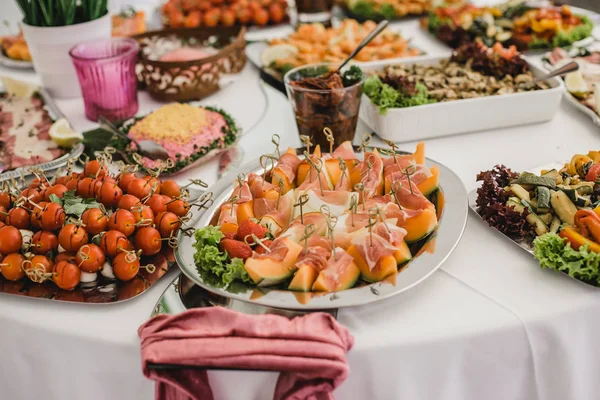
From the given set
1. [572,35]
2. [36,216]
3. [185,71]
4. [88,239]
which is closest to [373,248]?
[88,239]

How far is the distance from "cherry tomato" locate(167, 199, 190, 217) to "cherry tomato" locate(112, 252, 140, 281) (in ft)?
0.58

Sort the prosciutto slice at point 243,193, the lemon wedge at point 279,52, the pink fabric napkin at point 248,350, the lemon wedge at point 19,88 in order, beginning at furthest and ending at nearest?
1. the lemon wedge at point 279,52
2. the lemon wedge at point 19,88
3. the prosciutto slice at point 243,193
4. the pink fabric napkin at point 248,350

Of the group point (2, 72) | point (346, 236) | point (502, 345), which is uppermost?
point (346, 236)

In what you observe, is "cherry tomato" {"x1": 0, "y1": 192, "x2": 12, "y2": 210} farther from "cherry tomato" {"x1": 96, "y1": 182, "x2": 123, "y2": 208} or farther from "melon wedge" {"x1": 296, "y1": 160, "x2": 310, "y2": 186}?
"melon wedge" {"x1": 296, "y1": 160, "x2": 310, "y2": 186}

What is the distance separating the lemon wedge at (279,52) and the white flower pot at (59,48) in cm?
63

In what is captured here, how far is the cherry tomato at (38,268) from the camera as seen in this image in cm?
112

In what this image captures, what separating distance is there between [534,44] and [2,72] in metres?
2.36

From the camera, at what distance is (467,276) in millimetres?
1163

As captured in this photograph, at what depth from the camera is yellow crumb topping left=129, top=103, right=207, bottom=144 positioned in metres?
Answer: 1.71

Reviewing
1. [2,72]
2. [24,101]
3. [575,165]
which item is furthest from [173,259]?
[2,72]

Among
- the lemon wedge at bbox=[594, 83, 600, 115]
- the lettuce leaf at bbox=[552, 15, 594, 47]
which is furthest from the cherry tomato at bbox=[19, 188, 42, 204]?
the lettuce leaf at bbox=[552, 15, 594, 47]

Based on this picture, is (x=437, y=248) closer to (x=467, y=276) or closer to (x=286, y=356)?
(x=467, y=276)

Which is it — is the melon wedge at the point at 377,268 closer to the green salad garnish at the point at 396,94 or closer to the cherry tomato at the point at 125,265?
the cherry tomato at the point at 125,265

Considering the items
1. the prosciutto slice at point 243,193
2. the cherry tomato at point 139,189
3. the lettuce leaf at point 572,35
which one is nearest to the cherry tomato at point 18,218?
the cherry tomato at point 139,189
